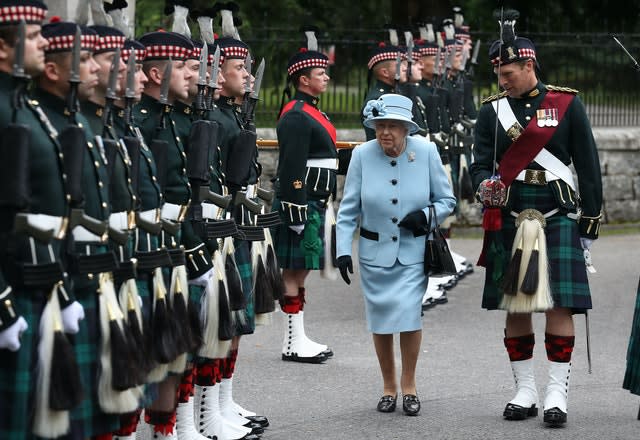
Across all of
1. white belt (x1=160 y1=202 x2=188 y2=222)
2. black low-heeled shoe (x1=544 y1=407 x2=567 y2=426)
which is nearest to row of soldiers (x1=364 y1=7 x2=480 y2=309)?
black low-heeled shoe (x1=544 y1=407 x2=567 y2=426)

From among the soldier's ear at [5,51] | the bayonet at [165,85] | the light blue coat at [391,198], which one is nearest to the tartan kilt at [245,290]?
the light blue coat at [391,198]

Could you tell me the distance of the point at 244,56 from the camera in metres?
7.52

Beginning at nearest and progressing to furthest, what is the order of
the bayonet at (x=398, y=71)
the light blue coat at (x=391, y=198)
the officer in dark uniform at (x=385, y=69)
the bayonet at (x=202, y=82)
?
the bayonet at (x=202, y=82), the light blue coat at (x=391, y=198), the bayonet at (x=398, y=71), the officer in dark uniform at (x=385, y=69)

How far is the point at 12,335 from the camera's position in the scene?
4801 millimetres

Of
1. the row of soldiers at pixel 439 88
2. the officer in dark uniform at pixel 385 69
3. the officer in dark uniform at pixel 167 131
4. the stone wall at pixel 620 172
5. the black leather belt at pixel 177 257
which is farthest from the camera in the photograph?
the stone wall at pixel 620 172

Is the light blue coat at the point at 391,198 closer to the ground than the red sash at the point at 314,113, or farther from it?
closer to the ground

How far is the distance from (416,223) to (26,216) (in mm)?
3131

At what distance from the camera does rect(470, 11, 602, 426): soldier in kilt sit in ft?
25.0

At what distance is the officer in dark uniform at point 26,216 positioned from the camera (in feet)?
16.0

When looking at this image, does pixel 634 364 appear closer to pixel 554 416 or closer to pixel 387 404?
pixel 554 416

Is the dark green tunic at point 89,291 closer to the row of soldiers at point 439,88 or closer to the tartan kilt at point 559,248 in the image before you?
the tartan kilt at point 559,248

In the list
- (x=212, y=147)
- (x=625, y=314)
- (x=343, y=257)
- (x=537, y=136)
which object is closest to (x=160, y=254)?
(x=212, y=147)

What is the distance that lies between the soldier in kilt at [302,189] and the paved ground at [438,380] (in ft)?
0.88

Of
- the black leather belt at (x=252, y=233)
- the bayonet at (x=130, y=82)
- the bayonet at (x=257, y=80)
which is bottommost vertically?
the black leather belt at (x=252, y=233)
